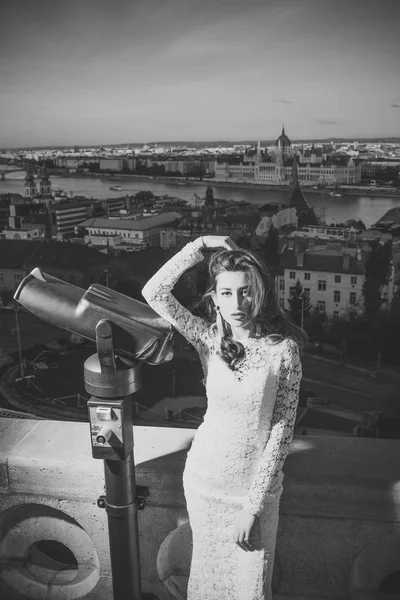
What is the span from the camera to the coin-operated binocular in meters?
0.71

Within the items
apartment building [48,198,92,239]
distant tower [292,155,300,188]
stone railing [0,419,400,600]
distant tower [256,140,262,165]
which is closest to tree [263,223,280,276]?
distant tower [292,155,300,188]

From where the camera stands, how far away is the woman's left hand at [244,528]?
27.7 inches

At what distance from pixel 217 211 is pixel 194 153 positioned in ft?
5.06

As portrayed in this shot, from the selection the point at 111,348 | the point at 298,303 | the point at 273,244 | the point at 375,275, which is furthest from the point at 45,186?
the point at 111,348

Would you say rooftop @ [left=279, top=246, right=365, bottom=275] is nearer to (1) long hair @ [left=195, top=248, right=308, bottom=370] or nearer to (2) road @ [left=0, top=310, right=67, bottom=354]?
(2) road @ [left=0, top=310, right=67, bottom=354]

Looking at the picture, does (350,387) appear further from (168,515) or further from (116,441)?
(116,441)

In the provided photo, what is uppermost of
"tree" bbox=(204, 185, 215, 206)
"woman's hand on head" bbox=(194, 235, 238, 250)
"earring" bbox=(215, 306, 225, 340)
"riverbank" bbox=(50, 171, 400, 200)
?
"woman's hand on head" bbox=(194, 235, 238, 250)

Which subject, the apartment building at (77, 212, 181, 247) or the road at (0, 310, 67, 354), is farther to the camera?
the road at (0, 310, 67, 354)

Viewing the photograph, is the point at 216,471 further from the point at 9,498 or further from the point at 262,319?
the point at 9,498

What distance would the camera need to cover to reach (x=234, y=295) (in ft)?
2.35

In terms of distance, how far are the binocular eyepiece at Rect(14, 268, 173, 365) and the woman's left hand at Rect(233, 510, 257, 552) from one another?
8.8 inches

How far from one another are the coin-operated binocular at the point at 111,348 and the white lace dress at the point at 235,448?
39mm

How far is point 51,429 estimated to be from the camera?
101cm

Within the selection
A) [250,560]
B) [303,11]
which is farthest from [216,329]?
[303,11]
